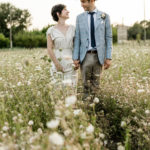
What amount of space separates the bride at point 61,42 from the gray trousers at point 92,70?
17 centimetres

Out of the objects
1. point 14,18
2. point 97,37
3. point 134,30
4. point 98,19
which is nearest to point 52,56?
point 97,37

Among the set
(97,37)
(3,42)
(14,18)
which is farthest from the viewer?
(14,18)

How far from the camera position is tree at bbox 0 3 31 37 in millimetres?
52812

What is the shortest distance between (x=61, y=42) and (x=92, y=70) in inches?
26.3

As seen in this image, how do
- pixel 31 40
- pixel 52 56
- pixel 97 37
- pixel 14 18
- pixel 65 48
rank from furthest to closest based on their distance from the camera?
pixel 14 18, pixel 31 40, pixel 65 48, pixel 52 56, pixel 97 37

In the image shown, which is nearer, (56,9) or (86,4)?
(86,4)

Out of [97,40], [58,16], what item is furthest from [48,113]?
[58,16]

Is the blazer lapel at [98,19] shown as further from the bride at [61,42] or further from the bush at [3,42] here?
the bush at [3,42]

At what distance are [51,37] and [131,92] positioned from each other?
1.56 meters

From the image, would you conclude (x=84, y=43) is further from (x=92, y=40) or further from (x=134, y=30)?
(x=134, y=30)

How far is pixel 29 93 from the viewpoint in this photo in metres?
3.98

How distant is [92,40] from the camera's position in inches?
162

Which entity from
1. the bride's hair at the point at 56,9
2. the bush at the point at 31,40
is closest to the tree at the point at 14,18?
the bush at the point at 31,40

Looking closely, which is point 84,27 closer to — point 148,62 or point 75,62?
point 75,62
